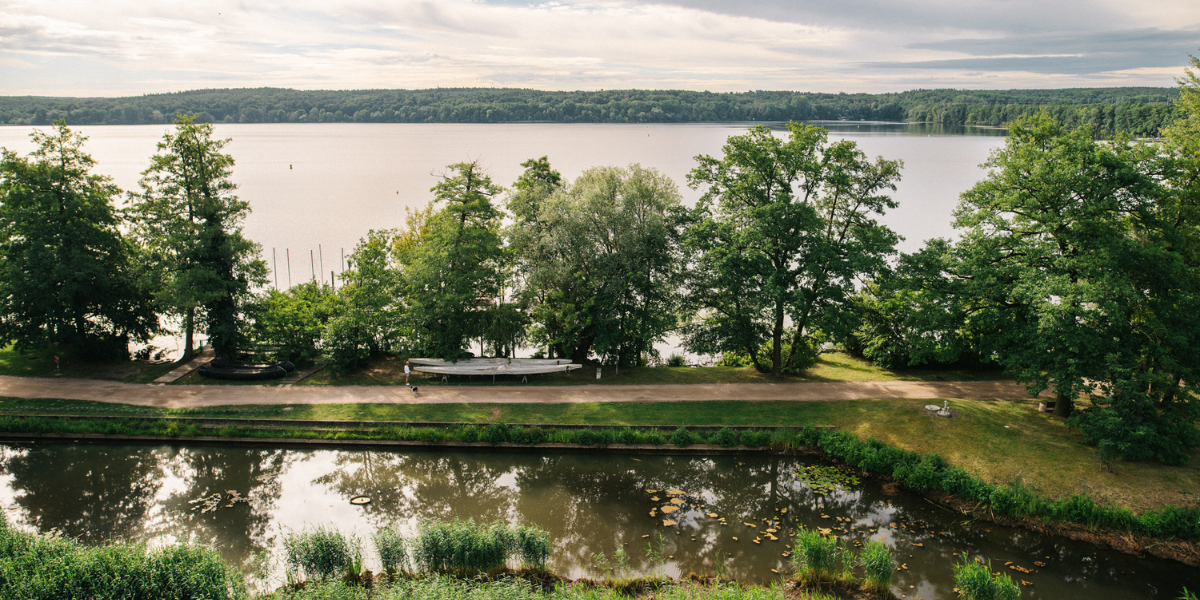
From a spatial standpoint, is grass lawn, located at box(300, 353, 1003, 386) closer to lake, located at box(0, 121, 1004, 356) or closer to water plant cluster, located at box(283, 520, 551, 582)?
lake, located at box(0, 121, 1004, 356)

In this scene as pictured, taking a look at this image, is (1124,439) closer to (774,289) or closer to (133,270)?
(774,289)

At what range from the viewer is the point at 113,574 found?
39.2 feet

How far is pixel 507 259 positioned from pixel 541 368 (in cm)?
441

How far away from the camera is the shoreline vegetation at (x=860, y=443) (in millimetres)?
15500

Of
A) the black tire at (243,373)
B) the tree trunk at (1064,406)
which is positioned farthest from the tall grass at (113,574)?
the tree trunk at (1064,406)

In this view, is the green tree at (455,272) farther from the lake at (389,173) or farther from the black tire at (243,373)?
the black tire at (243,373)

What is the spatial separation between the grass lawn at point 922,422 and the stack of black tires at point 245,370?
2.66 metres

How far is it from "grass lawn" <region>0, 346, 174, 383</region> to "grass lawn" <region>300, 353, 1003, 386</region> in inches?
259

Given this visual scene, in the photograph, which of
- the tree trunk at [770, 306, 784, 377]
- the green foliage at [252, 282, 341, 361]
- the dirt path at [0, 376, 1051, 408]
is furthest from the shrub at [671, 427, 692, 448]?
the green foliage at [252, 282, 341, 361]

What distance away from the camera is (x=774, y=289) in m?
21.2

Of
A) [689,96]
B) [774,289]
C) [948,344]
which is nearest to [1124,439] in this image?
[948,344]

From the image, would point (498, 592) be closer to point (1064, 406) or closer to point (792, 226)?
point (792, 226)

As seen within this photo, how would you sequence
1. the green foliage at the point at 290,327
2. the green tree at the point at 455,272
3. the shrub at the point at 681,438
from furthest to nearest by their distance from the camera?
the green foliage at the point at 290,327
the green tree at the point at 455,272
the shrub at the point at 681,438

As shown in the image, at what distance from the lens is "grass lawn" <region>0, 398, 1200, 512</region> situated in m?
16.5
